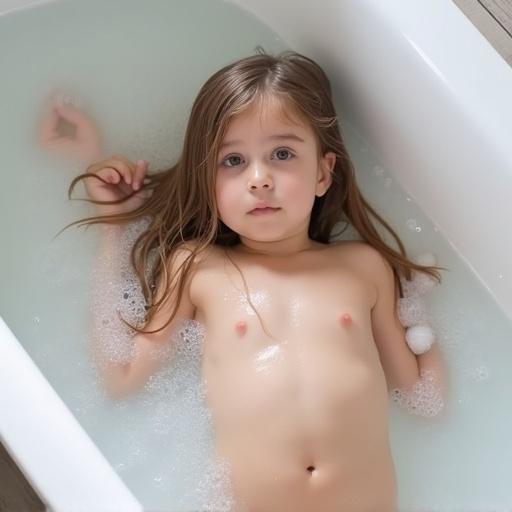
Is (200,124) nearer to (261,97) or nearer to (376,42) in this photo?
(261,97)

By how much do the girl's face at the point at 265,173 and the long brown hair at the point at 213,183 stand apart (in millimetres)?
17

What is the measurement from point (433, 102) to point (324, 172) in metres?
0.19

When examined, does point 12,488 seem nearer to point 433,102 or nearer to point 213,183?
point 213,183

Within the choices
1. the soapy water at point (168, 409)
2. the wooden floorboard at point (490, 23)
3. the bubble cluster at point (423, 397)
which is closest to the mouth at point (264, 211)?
the soapy water at point (168, 409)

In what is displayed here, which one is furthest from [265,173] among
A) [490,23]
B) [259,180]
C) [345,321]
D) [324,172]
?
[490,23]

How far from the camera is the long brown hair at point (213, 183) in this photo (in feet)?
3.82

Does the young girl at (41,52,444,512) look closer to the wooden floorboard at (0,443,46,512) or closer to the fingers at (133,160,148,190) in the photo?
the fingers at (133,160,148,190)

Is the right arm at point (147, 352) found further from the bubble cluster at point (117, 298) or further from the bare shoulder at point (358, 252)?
the bare shoulder at point (358, 252)

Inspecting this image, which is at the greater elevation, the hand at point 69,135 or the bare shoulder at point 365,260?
the hand at point 69,135

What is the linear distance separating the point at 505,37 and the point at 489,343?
0.52 meters

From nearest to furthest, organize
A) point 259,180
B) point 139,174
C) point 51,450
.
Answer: point 51,450
point 259,180
point 139,174

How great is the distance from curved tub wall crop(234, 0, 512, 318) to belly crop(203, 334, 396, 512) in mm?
289

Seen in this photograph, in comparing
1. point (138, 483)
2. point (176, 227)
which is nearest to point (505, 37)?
point (176, 227)

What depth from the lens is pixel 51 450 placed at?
90 centimetres
